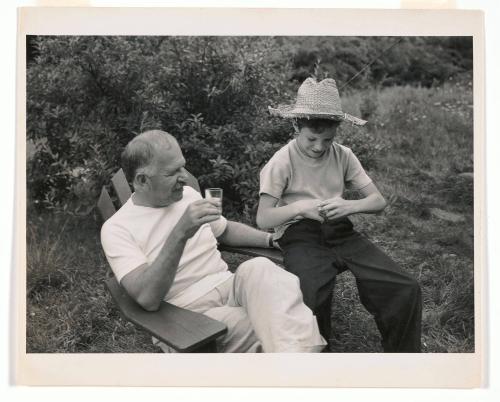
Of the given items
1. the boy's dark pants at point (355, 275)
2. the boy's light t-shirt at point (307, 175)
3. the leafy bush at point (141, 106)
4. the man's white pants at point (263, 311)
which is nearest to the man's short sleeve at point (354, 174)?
the boy's light t-shirt at point (307, 175)

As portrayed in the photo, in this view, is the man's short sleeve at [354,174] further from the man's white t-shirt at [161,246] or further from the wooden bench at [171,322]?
the wooden bench at [171,322]

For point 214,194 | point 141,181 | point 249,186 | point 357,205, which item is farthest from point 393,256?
point 141,181

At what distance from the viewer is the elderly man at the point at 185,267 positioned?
8.32ft

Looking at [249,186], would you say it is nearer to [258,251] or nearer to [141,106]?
[258,251]

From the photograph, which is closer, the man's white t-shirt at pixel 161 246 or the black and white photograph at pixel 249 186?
the man's white t-shirt at pixel 161 246

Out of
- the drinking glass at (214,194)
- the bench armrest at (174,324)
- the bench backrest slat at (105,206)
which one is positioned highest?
the drinking glass at (214,194)

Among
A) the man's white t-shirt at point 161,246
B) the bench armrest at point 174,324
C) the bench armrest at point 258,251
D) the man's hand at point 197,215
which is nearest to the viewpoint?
the bench armrest at point 174,324

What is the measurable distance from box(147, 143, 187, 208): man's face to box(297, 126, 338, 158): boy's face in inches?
25.5

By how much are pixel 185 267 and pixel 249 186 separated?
63 centimetres

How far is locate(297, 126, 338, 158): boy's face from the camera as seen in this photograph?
2.94 metres

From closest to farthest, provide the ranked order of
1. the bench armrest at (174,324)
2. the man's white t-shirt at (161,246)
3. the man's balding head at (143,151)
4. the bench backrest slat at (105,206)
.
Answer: the bench armrest at (174,324) → the man's white t-shirt at (161,246) → the man's balding head at (143,151) → the bench backrest slat at (105,206)

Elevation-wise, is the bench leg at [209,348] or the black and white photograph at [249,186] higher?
the black and white photograph at [249,186]

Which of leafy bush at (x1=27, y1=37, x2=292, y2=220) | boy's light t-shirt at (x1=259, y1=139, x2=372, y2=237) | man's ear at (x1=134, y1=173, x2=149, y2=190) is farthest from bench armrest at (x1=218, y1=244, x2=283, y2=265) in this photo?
man's ear at (x1=134, y1=173, x2=149, y2=190)
